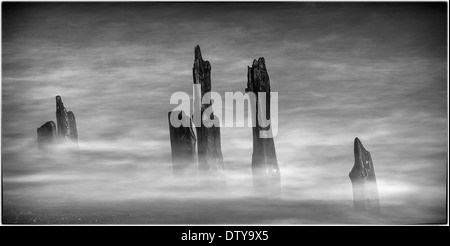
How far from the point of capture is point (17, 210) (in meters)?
11.1

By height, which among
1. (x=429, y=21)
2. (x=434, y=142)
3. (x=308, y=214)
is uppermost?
(x=429, y=21)

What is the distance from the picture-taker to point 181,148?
1145cm

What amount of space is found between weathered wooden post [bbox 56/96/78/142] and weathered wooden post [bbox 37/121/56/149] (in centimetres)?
17

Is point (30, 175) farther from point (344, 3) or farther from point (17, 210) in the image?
point (344, 3)

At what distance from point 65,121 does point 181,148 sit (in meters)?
1.58

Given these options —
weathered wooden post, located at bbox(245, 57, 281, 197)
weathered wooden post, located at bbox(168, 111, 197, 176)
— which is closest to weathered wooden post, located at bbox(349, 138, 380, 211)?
weathered wooden post, located at bbox(245, 57, 281, 197)

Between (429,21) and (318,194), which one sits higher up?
(429,21)

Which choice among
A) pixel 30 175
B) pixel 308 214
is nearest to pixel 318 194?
A: pixel 308 214

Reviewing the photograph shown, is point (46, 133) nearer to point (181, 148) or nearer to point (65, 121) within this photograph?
point (65, 121)

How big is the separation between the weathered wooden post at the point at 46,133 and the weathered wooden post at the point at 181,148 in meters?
1.58

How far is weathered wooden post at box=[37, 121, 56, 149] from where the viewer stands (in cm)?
1137

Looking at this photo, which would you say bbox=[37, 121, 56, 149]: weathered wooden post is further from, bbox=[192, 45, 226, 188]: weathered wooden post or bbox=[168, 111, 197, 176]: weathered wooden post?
bbox=[192, 45, 226, 188]: weathered wooden post

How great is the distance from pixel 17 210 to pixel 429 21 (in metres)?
6.00

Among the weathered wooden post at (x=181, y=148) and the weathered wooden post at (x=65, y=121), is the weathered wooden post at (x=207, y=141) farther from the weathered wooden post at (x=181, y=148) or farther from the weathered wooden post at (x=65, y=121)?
the weathered wooden post at (x=65, y=121)
